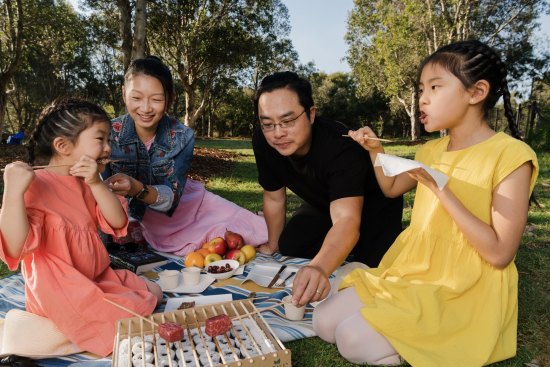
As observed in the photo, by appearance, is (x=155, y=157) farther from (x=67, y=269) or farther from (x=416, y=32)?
(x=416, y=32)

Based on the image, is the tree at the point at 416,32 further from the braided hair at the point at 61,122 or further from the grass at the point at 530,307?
the braided hair at the point at 61,122

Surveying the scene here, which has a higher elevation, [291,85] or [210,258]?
[291,85]

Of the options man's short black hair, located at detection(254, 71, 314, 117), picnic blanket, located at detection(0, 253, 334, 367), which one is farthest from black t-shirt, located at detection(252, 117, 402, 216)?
picnic blanket, located at detection(0, 253, 334, 367)

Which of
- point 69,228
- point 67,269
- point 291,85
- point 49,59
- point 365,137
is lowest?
point 67,269

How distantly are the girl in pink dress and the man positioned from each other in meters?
1.13

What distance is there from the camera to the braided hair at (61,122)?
264cm

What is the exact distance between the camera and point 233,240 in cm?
421

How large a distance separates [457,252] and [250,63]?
18.9 m

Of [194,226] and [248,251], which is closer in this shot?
[248,251]

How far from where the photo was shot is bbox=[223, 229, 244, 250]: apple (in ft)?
13.8

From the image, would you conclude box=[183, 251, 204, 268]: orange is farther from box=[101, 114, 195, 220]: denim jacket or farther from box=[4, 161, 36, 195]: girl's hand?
box=[4, 161, 36, 195]: girl's hand

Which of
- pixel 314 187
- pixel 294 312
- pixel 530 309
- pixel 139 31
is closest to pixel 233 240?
pixel 314 187

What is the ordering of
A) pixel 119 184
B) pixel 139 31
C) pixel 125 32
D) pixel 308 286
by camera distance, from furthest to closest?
pixel 125 32 → pixel 139 31 → pixel 119 184 → pixel 308 286

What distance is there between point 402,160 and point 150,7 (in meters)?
17.8
